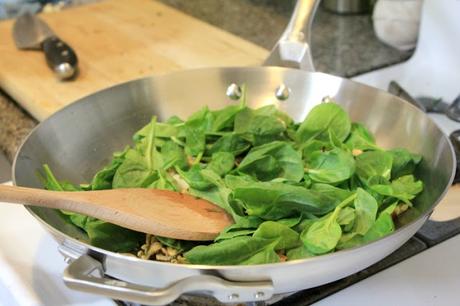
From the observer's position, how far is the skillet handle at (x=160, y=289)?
1.28 feet

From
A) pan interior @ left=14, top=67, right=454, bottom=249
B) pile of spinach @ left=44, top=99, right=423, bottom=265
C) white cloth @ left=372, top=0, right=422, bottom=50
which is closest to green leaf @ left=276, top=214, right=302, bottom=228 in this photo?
pile of spinach @ left=44, top=99, right=423, bottom=265

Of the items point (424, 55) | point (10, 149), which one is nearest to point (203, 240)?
point (10, 149)

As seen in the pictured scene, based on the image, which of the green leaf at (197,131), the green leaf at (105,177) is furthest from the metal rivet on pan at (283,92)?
the green leaf at (105,177)

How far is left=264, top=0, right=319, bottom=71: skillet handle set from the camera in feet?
2.49

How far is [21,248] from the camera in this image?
60cm

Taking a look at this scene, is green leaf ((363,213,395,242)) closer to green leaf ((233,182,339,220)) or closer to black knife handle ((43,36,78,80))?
green leaf ((233,182,339,220))

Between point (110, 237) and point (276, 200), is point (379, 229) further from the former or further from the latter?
point (110, 237)

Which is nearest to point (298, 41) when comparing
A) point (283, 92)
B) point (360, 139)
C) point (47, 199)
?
point (283, 92)

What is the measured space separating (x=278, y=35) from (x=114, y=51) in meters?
0.30

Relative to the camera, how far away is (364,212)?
0.50m

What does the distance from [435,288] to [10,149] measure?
552mm

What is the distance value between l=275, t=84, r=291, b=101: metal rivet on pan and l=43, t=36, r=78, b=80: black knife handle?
0.36m

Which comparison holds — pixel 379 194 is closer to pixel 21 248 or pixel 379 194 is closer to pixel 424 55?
pixel 21 248

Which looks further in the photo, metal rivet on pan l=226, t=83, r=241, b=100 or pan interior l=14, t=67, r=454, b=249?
metal rivet on pan l=226, t=83, r=241, b=100
